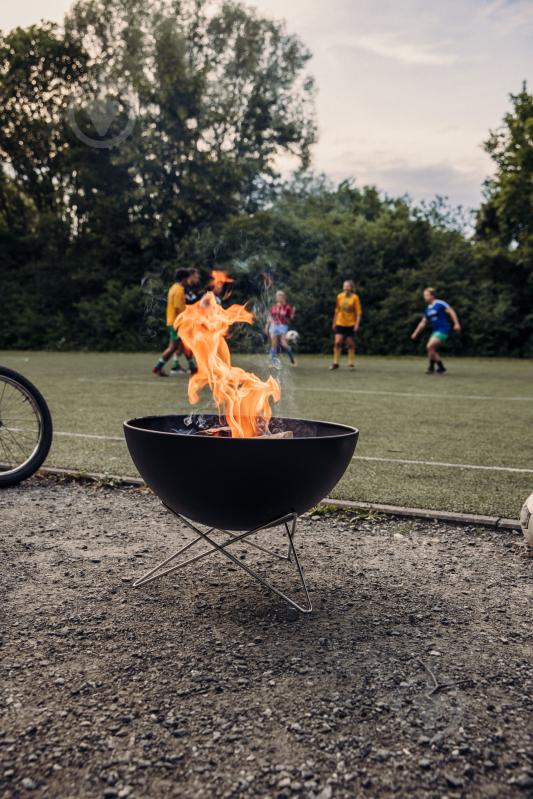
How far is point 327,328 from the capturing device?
94.4ft

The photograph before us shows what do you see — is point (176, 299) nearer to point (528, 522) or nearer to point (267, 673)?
point (528, 522)

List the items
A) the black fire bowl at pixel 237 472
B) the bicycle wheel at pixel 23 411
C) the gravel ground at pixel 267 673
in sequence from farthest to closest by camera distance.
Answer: the bicycle wheel at pixel 23 411
the black fire bowl at pixel 237 472
the gravel ground at pixel 267 673

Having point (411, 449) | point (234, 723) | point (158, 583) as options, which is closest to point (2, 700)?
point (234, 723)

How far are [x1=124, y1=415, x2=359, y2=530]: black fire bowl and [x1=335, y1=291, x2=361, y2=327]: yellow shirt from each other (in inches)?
650

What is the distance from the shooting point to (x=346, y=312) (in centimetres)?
1952

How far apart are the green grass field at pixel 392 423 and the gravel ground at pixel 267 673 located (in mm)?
1275

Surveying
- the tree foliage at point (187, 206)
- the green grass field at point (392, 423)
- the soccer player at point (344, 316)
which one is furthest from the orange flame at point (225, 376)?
the tree foliage at point (187, 206)

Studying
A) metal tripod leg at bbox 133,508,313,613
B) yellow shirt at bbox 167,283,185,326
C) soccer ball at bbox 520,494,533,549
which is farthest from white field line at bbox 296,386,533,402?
metal tripod leg at bbox 133,508,313,613

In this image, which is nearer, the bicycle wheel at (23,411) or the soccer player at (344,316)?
the bicycle wheel at (23,411)

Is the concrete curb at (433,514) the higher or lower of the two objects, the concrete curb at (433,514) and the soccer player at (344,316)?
the lower

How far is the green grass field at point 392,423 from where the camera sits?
5.37 metres

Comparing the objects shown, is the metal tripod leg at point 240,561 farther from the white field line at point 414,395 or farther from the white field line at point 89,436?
the white field line at point 414,395

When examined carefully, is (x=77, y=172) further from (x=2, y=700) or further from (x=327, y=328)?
(x=2, y=700)

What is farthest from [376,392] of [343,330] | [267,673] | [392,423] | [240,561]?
[267,673]
